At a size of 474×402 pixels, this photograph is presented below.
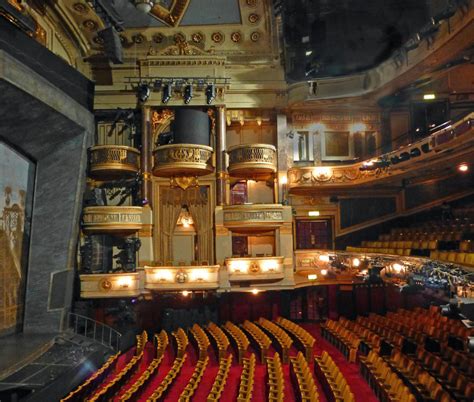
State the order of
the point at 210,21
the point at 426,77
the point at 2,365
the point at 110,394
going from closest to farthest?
the point at 110,394, the point at 2,365, the point at 426,77, the point at 210,21

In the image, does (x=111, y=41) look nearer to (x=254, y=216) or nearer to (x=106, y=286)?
(x=254, y=216)

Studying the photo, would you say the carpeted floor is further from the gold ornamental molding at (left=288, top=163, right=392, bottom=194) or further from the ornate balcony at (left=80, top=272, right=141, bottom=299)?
the gold ornamental molding at (left=288, top=163, right=392, bottom=194)

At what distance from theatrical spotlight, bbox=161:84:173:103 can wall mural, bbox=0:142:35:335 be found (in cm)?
472

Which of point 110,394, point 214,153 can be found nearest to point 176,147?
point 214,153

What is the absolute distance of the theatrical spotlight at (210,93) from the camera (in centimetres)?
1597

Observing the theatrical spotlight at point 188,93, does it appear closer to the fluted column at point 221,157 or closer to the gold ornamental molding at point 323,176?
the fluted column at point 221,157

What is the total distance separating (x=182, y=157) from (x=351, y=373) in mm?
7974

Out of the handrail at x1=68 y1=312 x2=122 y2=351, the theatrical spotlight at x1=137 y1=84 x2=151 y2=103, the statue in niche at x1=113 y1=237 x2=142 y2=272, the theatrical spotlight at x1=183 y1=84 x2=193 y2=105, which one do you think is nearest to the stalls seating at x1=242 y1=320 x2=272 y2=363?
the handrail at x1=68 y1=312 x2=122 y2=351

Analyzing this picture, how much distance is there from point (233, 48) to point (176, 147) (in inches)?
170

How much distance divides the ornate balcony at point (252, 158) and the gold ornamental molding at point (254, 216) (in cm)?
127

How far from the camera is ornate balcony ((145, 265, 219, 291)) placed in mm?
14914

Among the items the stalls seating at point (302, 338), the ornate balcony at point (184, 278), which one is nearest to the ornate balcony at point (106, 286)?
the ornate balcony at point (184, 278)

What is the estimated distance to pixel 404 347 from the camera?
10.7 m

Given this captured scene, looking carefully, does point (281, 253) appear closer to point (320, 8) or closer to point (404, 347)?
point (404, 347)
